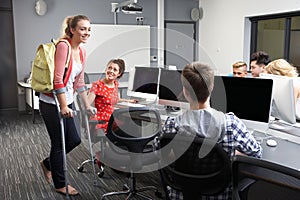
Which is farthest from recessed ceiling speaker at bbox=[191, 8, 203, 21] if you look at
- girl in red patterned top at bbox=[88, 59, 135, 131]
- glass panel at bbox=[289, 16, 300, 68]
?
girl in red patterned top at bbox=[88, 59, 135, 131]

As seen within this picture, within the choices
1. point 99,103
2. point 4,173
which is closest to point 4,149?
point 4,173

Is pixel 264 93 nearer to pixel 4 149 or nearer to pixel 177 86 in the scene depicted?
pixel 177 86

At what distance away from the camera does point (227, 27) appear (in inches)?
277

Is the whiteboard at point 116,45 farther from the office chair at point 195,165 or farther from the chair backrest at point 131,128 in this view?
the office chair at point 195,165

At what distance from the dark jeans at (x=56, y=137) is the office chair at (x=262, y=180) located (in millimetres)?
1623

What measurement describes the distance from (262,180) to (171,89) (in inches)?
72.9

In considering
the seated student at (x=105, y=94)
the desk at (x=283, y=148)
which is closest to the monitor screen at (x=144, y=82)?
the seated student at (x=105, y=94)

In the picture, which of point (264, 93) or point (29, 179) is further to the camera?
point (29, 179)

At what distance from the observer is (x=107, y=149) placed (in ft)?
8.02

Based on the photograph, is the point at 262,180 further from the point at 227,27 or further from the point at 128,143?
the point at 227,27

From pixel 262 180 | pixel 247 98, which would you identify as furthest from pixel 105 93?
pixel 262 180

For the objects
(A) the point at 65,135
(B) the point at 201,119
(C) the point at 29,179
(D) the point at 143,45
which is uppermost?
(D) the point at 143,45

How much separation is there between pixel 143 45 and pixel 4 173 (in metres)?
4.77

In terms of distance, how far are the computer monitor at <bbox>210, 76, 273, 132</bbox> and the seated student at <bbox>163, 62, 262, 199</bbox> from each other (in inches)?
23.3
